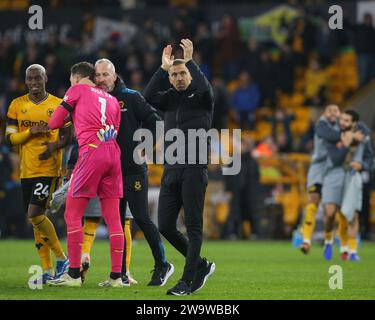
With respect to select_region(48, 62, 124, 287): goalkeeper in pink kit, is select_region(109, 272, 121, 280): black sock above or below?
below

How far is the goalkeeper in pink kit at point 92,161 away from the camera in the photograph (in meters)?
11.3

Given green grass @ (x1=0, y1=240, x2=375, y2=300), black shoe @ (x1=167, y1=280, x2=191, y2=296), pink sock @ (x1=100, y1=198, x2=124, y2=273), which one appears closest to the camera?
black shoe @ (x1=167, y1=280, x2=191, y2=296)

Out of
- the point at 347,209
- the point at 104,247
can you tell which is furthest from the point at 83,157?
the point at 104,247

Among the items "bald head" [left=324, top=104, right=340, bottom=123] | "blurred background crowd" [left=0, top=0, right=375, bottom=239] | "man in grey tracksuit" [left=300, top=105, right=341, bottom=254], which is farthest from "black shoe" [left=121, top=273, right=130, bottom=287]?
"blurred background crowd" [left=0, top=0, right=375, bottom=239]

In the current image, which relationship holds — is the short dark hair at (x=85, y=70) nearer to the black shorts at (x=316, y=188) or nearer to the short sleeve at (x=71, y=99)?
the short sleeve at (x=71, y=99)

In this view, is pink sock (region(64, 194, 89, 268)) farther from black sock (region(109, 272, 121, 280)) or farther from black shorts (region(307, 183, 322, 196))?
black shorts (region(307, 183, 322, 196))

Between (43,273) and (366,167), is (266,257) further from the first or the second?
(43,273)

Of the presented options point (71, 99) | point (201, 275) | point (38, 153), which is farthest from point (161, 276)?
point (71, 99)

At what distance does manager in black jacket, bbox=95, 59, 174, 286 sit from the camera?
12.0 metres

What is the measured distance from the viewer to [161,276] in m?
12.2

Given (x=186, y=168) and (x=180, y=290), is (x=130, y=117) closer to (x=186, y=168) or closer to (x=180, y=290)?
(x=186, y=168)

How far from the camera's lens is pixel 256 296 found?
10875 mm

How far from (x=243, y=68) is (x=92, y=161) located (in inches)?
682

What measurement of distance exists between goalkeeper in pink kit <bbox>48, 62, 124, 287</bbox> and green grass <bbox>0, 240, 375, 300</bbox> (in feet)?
1.84
